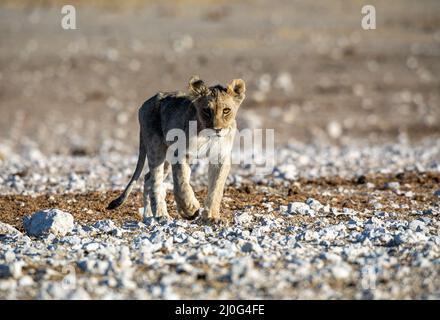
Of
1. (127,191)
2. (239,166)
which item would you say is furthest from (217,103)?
(239,166)

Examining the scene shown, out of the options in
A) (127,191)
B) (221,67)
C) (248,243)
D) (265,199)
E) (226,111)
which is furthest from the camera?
(221,67)

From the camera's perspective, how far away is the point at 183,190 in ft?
Result: 23.9

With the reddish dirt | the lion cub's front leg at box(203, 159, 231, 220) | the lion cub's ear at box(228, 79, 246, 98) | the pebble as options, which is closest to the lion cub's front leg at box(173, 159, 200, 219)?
the lion cub's front leg at box(203, 159, 231, 220)

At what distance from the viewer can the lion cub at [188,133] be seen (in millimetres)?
7336

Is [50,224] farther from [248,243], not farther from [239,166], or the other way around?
[239,166]

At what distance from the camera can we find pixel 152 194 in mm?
7918

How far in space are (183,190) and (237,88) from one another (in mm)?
1119

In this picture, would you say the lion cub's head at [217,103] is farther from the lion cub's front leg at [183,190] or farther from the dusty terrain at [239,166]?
the dusty terrain at [239,166]

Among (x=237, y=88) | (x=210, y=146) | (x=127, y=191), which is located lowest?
(x=127, y=191)

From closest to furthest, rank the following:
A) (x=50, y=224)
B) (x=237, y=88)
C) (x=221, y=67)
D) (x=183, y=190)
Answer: (x=50, y=224)
(x=183, y=190)
(x=237, y=88)
(x=221, y=67)

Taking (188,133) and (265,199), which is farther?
(265,199)

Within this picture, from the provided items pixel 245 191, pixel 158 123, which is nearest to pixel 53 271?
pixel 158 123
